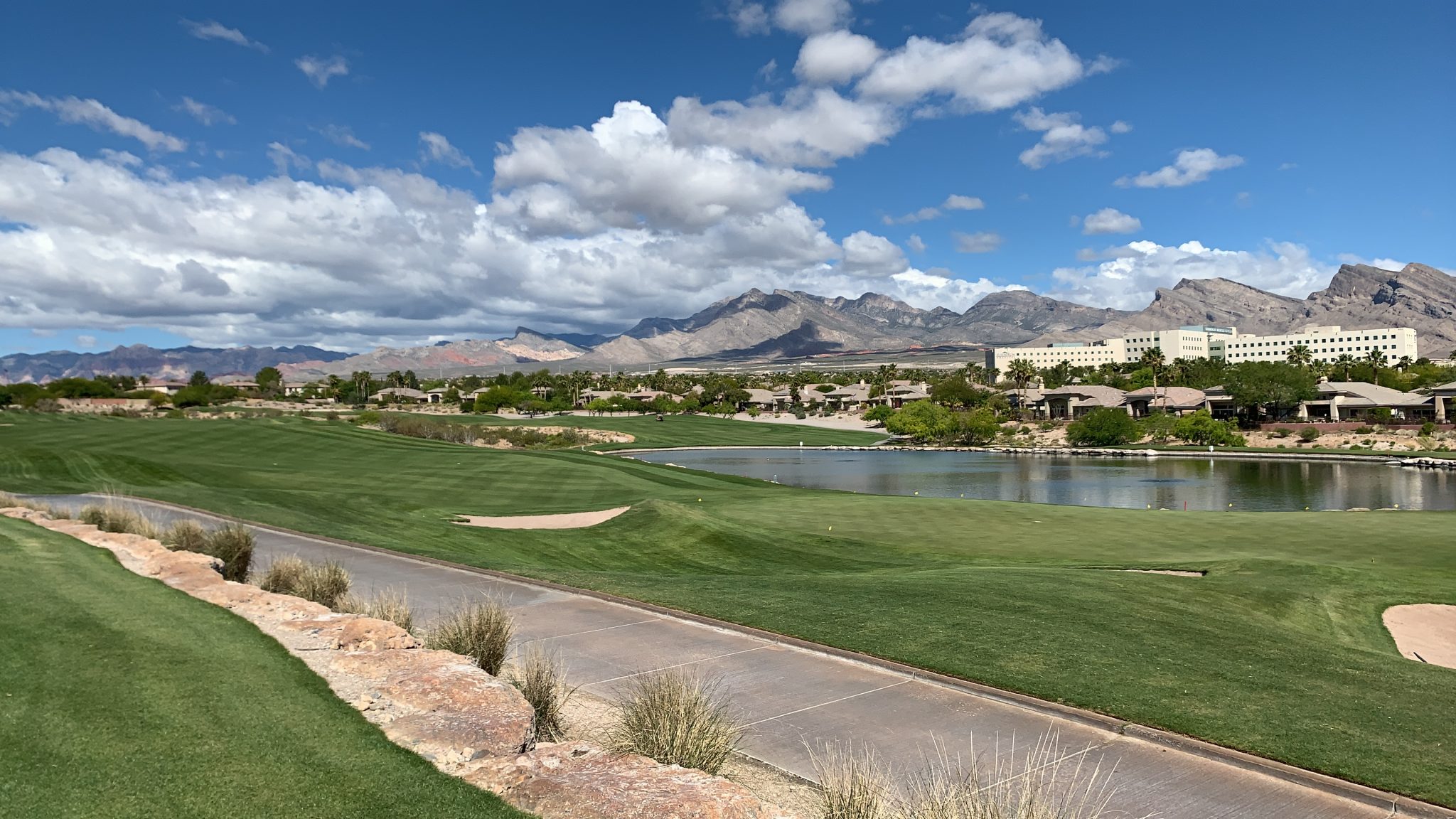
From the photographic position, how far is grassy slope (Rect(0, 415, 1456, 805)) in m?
8.47

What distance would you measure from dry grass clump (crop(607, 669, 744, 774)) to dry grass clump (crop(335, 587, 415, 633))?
152 inches

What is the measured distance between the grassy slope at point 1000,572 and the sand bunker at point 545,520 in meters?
1.34

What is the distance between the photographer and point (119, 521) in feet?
52.9

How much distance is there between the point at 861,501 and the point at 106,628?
1220 inches

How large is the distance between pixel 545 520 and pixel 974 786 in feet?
85.0

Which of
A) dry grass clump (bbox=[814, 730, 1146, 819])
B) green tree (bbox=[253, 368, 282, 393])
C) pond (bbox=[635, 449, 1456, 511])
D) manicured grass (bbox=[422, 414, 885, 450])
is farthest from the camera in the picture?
green tree (bbox=[253, 368, 282, 393])

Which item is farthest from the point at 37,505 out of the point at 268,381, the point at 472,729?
the point at 268,381

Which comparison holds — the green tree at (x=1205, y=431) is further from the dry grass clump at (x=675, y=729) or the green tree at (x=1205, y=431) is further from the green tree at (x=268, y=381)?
the green tree at (x=268, y=381)

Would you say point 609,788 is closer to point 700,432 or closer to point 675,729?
point 675,729

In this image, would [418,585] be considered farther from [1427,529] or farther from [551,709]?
[1427,529]

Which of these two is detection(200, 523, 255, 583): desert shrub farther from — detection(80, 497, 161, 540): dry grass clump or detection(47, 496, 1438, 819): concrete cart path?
detection(47, 496, 1438, 819): concrete cart path

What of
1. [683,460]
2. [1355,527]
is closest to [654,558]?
[1355,527]

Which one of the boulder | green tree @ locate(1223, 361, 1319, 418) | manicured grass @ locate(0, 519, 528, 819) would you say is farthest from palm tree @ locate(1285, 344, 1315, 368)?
manicured grass @ locate(0, 519, 528, 819)

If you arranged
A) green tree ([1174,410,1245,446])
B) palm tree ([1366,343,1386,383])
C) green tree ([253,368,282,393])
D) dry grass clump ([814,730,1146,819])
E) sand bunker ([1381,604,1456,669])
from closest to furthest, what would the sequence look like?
dry grass clump ([814,730,1146,819]) → sand bunker ([1381,604,1456,669]) → green tree ([1174,410,1245,446]) → palm tree ([1366,343,1386,383]) → green tree ([253,368,282,393])
